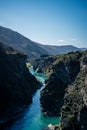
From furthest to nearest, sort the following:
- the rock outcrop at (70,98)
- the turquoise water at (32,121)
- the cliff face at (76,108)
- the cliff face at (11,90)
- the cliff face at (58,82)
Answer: the cliff face at (58,82)
the cliff face at (11,90)
the turquoise water at (32,121)
the rock outcrop at (70,98)
the cliff face at (76,108)

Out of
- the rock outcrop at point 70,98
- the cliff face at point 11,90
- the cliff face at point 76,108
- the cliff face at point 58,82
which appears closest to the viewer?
the cliff face at point 76,108

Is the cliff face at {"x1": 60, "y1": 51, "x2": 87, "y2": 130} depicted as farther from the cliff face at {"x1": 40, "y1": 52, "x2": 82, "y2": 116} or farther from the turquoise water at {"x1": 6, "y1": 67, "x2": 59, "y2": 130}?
the cliff face at {"x1": 40, "y1": 52, "x2": 82, "y2": 116}

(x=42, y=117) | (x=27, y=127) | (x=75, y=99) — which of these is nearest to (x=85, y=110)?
(x=75, y=99)

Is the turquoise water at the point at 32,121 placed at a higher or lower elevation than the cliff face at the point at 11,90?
lower

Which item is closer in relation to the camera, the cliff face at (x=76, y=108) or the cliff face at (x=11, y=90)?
the cliff face at (x=76, y=108)

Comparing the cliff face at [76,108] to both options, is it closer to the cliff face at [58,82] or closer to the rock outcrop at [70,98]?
the rock outcrop at [70,98]

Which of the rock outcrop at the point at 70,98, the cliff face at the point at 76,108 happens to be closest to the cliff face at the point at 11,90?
the rock outcrop at the point at 70,98

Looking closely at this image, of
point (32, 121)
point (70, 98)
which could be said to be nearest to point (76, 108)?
point (70, 98)

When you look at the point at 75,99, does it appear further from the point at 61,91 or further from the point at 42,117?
the point at 61,91

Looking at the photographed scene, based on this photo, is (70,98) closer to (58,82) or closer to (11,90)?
(58,82)
